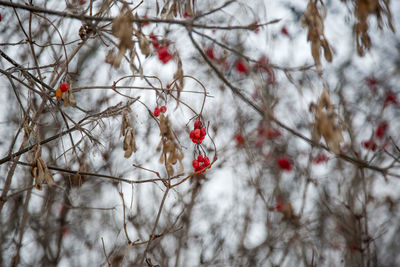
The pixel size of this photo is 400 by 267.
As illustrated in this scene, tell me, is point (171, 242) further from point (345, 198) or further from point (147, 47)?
point (147, 47)

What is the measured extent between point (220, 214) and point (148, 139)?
1438 mm

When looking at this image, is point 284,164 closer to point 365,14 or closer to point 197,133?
point 197,133

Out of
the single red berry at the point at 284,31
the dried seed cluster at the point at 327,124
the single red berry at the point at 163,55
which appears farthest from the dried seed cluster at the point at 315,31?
the single red berry at the point at 284,31

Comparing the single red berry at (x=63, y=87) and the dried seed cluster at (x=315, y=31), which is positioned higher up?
the single red berry at (x=63, y=87)

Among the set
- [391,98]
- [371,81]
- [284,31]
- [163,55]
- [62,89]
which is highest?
[371,81]

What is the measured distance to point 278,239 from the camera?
12.3ft

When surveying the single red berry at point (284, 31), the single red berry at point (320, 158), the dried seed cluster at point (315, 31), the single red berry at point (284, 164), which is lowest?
the dried seed cluster at point (315, 31)

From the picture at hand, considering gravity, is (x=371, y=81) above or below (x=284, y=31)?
above

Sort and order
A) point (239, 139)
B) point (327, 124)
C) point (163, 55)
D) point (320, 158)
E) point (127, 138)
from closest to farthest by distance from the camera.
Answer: point (327, 124) < point (127, 138) < point (163, 55) < point (239, 139) < point (320, 158)

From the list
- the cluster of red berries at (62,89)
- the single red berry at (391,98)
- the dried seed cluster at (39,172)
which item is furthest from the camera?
the single red berry at (391,98)

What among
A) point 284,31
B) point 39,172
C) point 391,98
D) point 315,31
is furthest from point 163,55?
point 391,98

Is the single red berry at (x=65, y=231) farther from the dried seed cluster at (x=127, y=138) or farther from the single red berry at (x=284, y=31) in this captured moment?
the single red berry at (x=284, y=31)

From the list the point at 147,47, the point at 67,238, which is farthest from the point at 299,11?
the point at 67,238

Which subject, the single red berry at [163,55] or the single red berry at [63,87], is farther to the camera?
the single red berry at [163,55]
